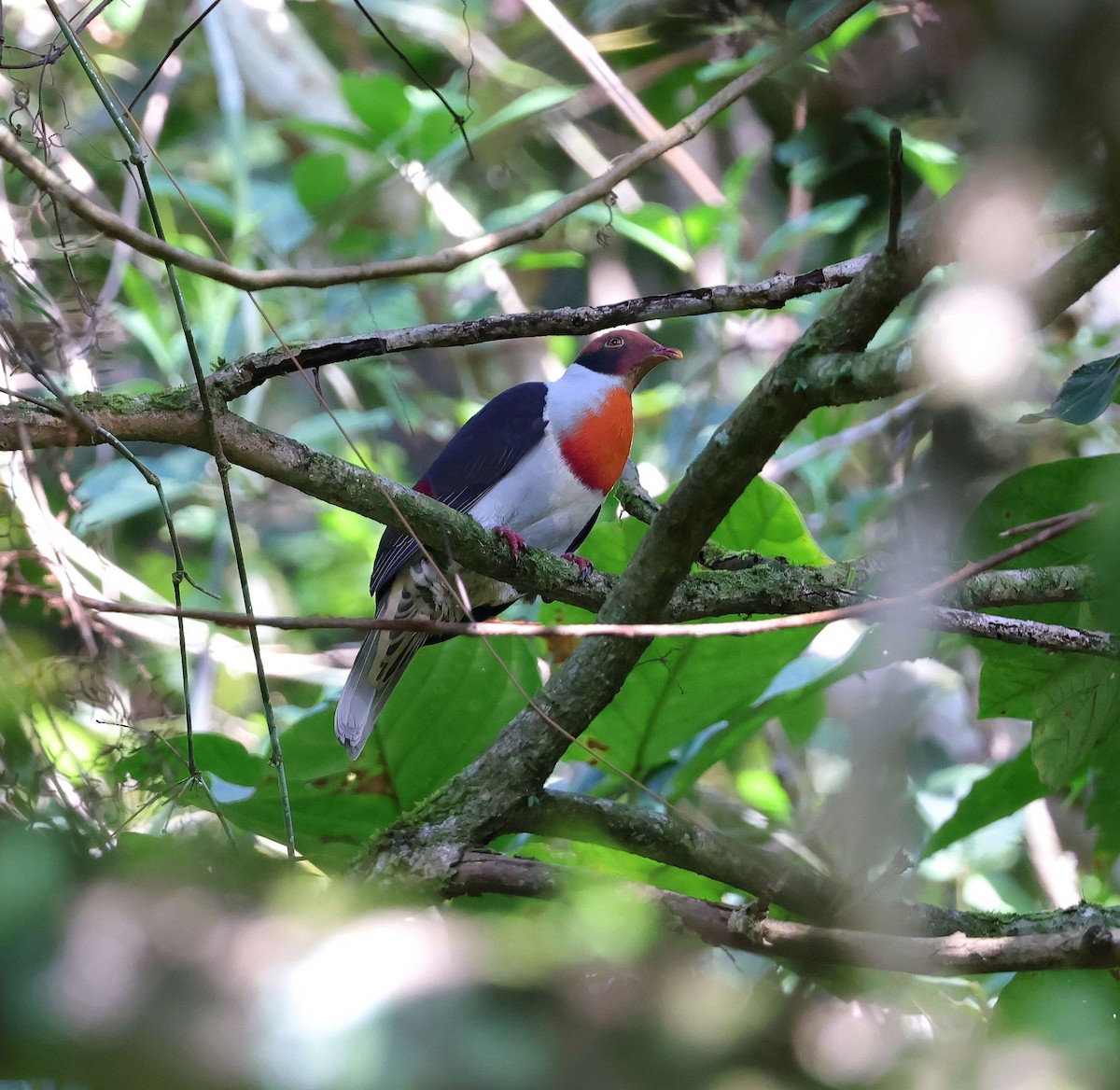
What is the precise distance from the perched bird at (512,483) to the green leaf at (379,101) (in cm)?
122

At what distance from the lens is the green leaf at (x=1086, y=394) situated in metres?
1.43

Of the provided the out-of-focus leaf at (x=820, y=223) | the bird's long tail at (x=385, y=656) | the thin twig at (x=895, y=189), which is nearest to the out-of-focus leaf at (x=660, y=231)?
the out-of-focus leaf at (x=820, y=223)

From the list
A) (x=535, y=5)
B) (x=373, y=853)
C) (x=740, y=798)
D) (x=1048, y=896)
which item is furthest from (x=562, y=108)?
(x=373, y=853)

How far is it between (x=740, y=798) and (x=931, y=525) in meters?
2.04

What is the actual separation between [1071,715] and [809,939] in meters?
0.83

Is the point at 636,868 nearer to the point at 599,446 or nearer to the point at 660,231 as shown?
the point at 599,446

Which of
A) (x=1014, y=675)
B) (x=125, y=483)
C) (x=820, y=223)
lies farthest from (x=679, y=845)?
(x=125, y=483)

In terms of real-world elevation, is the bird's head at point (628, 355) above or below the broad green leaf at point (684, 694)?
above

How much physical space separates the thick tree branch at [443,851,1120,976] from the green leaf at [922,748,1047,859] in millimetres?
741

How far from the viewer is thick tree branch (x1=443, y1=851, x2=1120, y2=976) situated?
48.3 inches

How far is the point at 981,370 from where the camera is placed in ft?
1.78

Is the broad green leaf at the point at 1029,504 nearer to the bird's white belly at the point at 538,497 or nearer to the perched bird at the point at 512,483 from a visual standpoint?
the perched bird at the point at 512,483

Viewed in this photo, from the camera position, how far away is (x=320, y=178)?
12.7 ft

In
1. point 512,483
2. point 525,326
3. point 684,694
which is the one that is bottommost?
point 684,694
